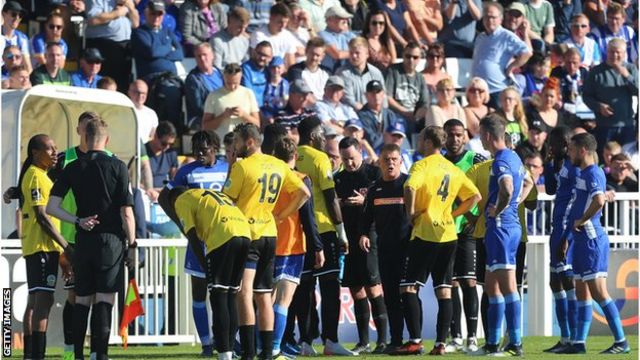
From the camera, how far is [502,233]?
46.4 feet

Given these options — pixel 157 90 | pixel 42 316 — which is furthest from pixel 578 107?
pixel 42 316

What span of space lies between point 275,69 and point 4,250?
559 centimetres

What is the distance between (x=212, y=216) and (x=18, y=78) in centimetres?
695

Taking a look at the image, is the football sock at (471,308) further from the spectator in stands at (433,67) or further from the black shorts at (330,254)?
the spectator in stands at (433,67)

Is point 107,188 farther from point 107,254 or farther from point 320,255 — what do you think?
point 320,255

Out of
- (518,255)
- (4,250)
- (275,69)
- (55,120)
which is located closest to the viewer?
(518,255)

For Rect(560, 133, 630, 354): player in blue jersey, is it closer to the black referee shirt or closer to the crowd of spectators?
the crowd of spectators

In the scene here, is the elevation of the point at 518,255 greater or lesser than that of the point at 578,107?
lesser

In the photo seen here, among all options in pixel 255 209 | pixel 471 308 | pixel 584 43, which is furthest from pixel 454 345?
pixel 584 43

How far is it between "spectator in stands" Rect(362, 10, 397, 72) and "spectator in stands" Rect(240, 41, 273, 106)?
77.6 inches

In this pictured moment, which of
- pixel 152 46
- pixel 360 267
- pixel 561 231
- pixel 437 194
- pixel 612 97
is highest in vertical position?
pixel 152 46

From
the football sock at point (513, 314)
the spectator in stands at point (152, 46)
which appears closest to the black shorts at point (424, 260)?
the football sock at point (513, 314)

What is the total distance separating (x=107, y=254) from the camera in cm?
1234

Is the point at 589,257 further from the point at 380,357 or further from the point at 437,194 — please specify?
the point at 380,357
